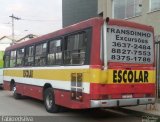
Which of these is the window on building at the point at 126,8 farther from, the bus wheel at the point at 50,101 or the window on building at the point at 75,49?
the window on building at the point at 75,49

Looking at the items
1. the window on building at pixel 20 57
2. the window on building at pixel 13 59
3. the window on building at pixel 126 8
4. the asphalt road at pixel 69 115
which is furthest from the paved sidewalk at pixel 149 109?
the window on building at pixel 13 59

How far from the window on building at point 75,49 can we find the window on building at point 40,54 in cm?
215

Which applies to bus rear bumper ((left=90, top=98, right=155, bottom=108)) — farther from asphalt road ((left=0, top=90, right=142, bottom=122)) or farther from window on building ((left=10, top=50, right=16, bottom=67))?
window on building ((left=10, top=50, right=16, bottom=67))

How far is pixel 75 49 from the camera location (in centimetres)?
1210

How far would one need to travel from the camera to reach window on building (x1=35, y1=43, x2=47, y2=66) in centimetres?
1476

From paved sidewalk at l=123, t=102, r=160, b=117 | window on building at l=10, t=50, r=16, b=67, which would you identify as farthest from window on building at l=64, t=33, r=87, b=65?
window on building at l=10, t=50, r=16, b=67

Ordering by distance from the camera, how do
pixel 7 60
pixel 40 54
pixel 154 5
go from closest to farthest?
pixel 40 54 → pixel 154 5 → pixel 7 60

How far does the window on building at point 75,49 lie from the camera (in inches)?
460

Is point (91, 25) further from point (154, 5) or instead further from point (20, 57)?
point (154, 5)

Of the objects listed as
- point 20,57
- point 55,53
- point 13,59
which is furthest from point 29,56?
point 55,53

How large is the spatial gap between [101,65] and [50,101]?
11.8 ft

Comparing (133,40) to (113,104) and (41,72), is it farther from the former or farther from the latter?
(41,72)

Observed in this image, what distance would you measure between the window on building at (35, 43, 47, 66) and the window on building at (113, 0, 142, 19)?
6.55 meters

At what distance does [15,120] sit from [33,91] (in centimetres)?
384
